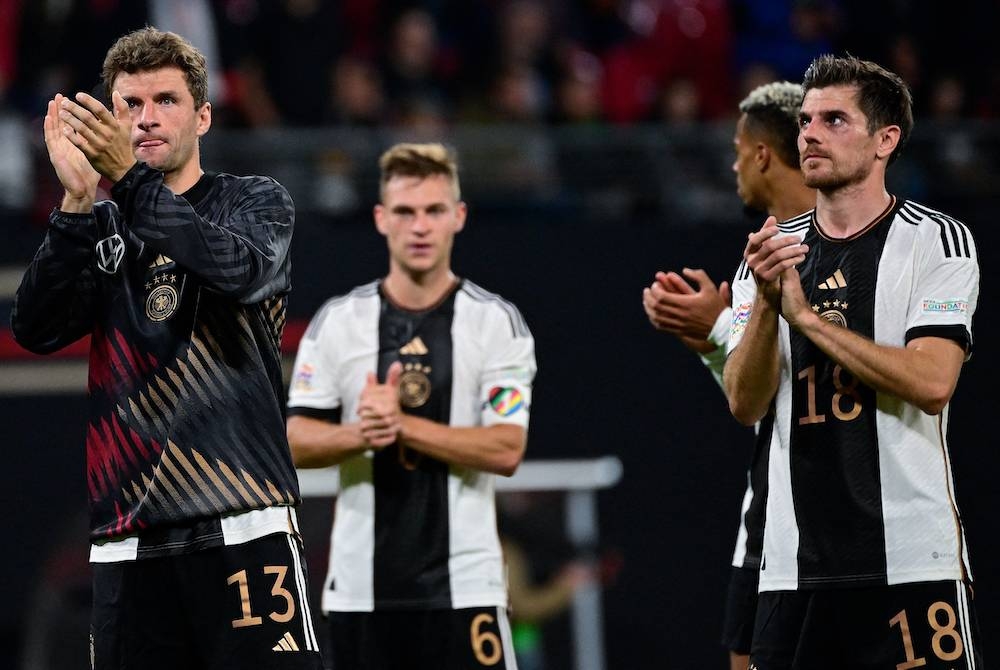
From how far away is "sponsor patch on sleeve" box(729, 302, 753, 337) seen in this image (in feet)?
14.8

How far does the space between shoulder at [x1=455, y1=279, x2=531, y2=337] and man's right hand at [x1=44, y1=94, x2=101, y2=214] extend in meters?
2.08

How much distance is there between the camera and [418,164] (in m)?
5.98

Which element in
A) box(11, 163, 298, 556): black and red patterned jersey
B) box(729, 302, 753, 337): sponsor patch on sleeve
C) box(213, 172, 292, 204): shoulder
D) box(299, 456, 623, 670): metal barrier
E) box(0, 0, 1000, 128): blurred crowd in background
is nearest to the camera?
box(11, 163, 298, 556): black and red patterned jersey

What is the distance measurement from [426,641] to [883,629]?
197 centimetres

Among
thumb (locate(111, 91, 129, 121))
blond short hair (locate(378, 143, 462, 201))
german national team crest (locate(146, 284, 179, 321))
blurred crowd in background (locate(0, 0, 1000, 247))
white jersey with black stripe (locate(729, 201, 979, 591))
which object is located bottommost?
white jersey with black stripe (locate(729, 201, 979, 591))

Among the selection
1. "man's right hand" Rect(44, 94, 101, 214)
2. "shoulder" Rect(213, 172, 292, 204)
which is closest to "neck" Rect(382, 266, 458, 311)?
"shoulder" Rect(213, 172, 292, 204)

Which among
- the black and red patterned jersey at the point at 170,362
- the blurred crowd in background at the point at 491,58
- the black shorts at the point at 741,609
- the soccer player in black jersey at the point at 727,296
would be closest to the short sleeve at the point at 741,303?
the soccer player in black jersey at the point at 727,296

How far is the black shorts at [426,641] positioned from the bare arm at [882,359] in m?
2.02

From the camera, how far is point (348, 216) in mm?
8648

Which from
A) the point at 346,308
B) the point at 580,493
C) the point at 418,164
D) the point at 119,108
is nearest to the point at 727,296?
the point at 418,164

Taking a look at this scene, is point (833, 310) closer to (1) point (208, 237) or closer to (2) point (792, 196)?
(2) point (792, 196)

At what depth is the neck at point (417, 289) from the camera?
5.93 metres

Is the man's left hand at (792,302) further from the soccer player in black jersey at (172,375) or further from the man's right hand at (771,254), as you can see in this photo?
the soccer player in black jersey at (172,375)

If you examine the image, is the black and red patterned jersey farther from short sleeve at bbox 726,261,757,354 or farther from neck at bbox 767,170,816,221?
neck at bbox 767,170,816,221
